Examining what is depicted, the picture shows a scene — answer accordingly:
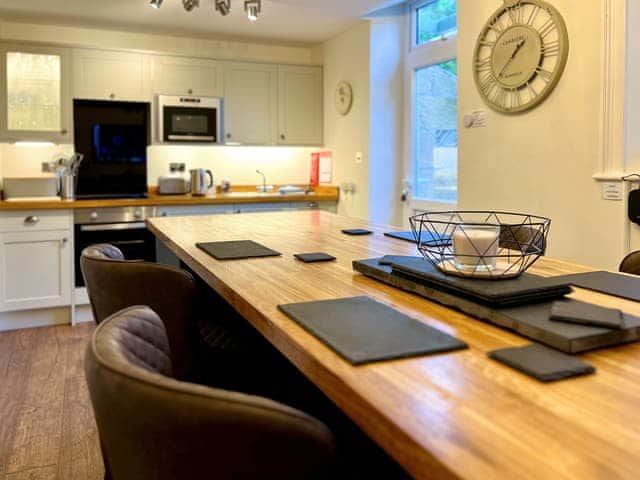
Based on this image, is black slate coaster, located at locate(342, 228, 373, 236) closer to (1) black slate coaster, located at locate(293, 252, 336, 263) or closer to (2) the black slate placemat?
(1) black slate coaster, located at locate(293, 252, 336, 263)

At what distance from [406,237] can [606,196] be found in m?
1.10

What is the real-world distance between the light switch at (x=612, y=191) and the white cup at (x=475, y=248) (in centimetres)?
158

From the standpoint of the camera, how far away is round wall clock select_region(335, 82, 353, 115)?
4.73 meters

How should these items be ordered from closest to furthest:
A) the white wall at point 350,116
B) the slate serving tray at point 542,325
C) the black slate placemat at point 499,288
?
the slate serving tray at point 542,325 → the black slate placemat at point 499,288 → the white wall at point 350,116

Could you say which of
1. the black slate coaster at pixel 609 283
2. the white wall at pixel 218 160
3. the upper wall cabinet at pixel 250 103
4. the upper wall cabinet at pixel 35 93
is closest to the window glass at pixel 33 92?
the upper wall cabinet at pixel 35 93

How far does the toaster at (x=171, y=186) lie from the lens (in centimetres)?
467

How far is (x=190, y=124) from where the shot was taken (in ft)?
15.2

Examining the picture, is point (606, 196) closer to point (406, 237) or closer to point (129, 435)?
point (406, 237)

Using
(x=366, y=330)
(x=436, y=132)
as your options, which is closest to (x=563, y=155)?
(x=436, y=132)

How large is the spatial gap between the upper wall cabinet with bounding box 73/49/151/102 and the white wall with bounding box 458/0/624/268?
8.60 ft

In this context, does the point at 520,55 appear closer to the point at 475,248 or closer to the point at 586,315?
the point at 475,248

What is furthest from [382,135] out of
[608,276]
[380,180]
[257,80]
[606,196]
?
[608,276]

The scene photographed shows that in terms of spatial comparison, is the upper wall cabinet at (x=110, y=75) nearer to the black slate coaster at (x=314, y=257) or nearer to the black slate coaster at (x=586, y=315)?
the black slate coaster at (x=314, y=257)

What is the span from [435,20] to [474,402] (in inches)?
156
